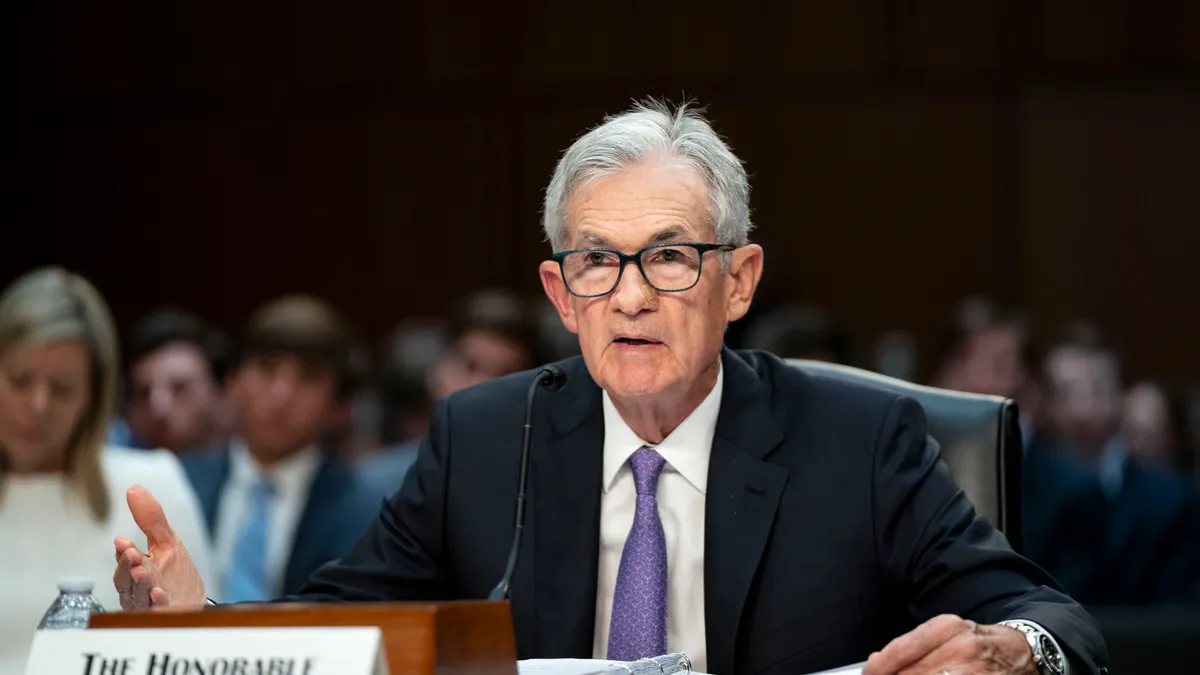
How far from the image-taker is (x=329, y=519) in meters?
4.65

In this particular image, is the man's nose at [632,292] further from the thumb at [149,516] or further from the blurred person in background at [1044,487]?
the blurred person in background at [1044,487]

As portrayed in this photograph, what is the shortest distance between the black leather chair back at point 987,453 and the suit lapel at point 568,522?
1.40 ft

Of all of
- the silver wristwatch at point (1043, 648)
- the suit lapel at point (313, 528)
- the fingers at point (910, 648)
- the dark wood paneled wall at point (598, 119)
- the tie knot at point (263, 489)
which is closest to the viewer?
the fingers at point (910, 648)

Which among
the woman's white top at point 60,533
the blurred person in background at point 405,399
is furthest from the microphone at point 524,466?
the blurred person in background at point 405,399

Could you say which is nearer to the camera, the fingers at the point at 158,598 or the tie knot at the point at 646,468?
the fingers at the point at 158,598

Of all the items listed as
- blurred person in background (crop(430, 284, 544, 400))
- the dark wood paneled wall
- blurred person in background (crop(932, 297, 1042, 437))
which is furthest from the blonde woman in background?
the dark wood paneled wall

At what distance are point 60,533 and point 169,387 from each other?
6.39 ft

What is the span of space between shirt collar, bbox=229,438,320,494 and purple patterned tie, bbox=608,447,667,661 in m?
2.66

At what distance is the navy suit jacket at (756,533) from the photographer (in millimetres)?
2350

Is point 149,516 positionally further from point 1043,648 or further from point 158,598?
point 1043,648

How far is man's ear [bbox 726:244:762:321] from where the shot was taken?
98.0 inches

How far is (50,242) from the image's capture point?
973 centimetres

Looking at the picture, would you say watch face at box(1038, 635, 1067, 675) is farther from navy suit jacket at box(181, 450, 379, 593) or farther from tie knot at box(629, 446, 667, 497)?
navy suit jacket at box(181, 450, 379, 593)

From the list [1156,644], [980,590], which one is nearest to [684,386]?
[980,590]
